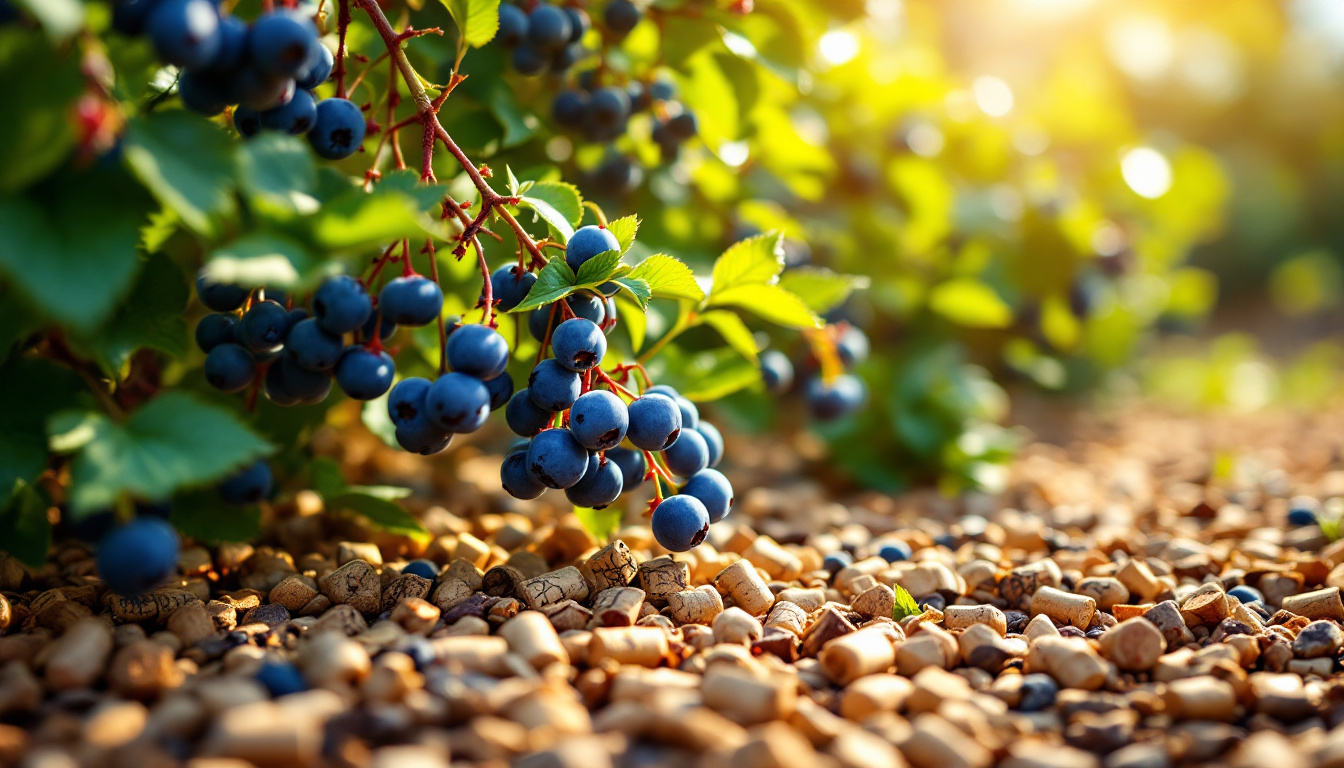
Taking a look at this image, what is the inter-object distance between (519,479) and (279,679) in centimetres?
34

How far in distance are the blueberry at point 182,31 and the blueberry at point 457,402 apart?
390 millimetres

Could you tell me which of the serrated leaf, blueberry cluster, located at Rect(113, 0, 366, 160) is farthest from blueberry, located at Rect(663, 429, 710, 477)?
blueberry cluster, located at Rect(113, 0, 366, 160)

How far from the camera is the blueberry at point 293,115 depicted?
3.34ft

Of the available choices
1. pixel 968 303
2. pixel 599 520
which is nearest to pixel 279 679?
pixel 599 520

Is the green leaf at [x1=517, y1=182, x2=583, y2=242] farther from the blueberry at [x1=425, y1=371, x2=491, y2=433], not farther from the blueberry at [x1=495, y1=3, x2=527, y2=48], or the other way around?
the blueberry at [x1=495, y1=3, x2=527, y2=48]

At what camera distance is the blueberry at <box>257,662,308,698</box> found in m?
0.92

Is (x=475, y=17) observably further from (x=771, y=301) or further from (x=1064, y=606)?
(x=1064, y=606)

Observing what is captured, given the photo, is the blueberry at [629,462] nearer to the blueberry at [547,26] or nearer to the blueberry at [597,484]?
the blueberry at [597,484]

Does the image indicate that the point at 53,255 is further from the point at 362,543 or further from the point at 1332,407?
the point at 1332,407

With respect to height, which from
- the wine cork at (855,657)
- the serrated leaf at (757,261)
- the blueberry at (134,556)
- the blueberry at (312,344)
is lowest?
the blueberry at (134,556)

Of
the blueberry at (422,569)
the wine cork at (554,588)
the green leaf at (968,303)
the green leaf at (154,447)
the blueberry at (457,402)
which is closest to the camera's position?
the green leaf at (154,447)

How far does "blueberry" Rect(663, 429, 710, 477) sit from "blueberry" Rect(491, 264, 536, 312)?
10.6 inches

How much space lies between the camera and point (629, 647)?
1.03 metres

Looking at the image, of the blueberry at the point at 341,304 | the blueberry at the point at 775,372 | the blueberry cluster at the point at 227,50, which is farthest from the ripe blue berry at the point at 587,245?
the blueberry at the point at 775,372
